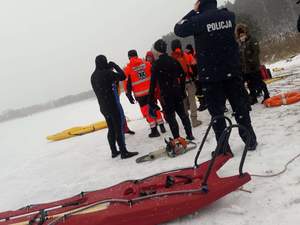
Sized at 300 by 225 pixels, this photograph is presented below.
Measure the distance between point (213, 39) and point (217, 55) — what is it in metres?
0.21

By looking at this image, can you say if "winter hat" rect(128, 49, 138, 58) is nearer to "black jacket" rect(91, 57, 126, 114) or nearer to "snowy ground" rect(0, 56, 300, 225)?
"black jacket" rect(91, 57, 126, 114)

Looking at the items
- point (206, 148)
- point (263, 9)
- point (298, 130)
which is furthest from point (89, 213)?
point (263, 9)

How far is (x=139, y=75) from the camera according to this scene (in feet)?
27.2

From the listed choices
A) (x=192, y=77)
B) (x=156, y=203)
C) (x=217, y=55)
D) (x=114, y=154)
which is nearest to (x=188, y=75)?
(x=192, y=77)

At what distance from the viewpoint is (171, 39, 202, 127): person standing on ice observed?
27.7ft

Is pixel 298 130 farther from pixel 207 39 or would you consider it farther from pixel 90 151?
pixel 90 151

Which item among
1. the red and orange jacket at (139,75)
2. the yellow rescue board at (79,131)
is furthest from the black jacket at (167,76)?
the yellow rescue board at (79,131)

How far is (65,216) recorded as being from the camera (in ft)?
12.1

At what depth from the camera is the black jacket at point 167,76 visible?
6.63 metres

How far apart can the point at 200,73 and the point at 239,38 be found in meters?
4.27

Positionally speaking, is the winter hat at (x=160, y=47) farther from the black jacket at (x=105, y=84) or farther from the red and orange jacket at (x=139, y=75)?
the red and orange jacket at (x=139, y=75)

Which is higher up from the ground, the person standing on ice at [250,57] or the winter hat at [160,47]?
the winter hat at [160,47]

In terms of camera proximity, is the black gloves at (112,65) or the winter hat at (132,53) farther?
the winter hat at (132,53)

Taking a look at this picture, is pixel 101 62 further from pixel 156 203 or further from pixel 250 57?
pixel 156 203
